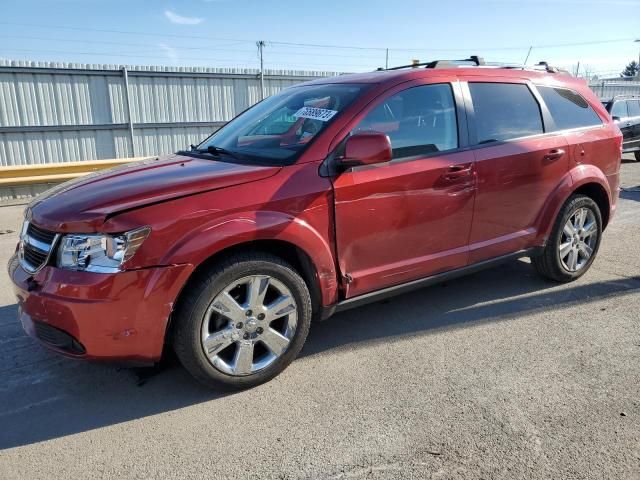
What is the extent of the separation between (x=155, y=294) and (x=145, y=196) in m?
0.53

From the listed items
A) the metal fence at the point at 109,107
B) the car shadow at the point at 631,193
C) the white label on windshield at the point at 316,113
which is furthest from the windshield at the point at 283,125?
the metal fence at the point at 109,107

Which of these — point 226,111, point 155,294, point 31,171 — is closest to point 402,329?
point 155,294

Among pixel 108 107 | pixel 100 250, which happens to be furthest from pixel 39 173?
pixel 100 250

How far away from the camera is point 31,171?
384 inches

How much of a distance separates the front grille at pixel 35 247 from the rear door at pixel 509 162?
287 centimetres

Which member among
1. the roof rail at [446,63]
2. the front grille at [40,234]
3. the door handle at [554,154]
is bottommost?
the front grille at [40,234]

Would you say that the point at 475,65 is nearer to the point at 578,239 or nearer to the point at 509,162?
the point at 509,162

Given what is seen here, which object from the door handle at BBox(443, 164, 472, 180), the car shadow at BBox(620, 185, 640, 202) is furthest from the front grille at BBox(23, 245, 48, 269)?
the car shadow at BBox(620, 185, 640, 202)

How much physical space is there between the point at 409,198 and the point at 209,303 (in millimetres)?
1513

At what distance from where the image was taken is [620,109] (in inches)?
505

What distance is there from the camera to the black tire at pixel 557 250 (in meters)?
4.60

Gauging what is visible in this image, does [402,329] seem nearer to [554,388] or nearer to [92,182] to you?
[554,388]

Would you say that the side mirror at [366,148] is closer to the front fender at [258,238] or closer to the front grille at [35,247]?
the front fender at [258,238]

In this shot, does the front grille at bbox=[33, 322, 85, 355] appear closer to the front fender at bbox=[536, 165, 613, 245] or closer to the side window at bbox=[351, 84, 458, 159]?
the side window at bbox=[351, 84, 458, 159]
